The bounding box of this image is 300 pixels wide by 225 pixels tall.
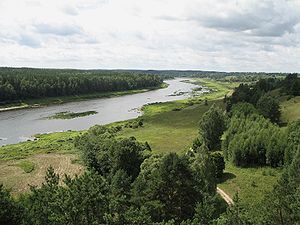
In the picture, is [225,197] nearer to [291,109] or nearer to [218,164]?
[218,164]

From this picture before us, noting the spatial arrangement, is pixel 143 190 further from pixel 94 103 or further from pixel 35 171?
pixel 94 103

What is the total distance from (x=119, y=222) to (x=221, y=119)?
56495 mm

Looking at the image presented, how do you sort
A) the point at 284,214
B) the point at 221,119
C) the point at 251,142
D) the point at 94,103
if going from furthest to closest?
the point at 94,103 < the point at 221,119 < the point at 251,142 < the point at 284,214

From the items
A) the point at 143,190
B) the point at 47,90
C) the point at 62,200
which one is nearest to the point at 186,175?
the point at 143,190

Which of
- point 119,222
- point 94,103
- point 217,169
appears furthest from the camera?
point 94,103

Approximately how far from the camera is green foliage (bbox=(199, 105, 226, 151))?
77.9 metres

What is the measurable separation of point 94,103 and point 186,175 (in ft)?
460

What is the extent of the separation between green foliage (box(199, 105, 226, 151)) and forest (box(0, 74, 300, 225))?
5.52m

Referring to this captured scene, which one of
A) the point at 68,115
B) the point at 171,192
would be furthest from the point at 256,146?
the point at 68,115

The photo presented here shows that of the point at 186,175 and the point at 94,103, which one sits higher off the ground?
the point at 186,175

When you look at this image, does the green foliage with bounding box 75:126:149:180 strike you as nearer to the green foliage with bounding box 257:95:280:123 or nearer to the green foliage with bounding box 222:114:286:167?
the green foliage with bounding box 222:114:286:167

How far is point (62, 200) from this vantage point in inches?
1059

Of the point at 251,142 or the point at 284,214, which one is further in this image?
the point at 251,142

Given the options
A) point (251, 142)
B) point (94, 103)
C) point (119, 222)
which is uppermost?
point (119, 222)
